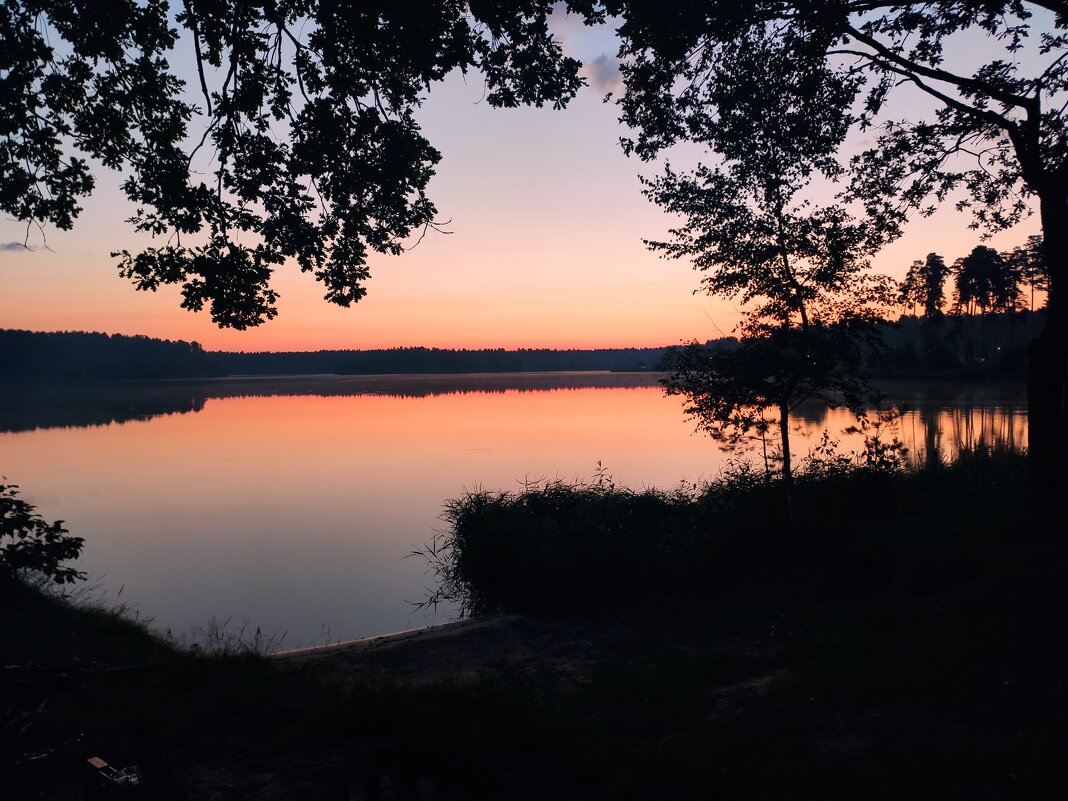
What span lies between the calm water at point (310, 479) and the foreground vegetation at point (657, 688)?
4.34 meters

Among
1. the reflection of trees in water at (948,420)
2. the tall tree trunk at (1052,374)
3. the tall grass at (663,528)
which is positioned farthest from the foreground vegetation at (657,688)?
the reflection of trees in water at (948,420)

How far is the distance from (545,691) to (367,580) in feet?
33.3

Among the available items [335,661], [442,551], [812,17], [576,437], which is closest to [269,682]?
[335,661]

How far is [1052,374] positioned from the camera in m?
9.99

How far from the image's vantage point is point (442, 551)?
19.5 metres

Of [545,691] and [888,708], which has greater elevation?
[888,708]

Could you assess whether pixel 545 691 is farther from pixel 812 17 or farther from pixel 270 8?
pixel 812 17

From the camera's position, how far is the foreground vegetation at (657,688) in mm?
5586

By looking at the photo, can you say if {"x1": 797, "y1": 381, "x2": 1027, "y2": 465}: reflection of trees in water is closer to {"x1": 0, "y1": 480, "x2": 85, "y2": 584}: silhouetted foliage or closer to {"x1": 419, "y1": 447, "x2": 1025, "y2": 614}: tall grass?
{"x1": 419, "y1": 447, "x2": 1025, "y2": 614}: tall grass

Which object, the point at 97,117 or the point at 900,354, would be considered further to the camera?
the point at 900,354

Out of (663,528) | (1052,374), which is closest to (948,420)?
(663,528)

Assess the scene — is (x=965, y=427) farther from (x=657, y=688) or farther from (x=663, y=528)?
(x=657, y=688)

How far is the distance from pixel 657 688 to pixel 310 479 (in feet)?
89.7

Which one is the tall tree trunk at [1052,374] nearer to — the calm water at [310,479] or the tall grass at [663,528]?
the tall grass at [663,528]
